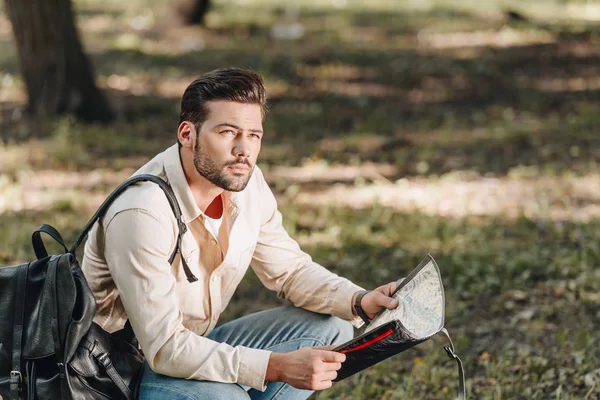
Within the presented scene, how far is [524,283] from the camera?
510cm

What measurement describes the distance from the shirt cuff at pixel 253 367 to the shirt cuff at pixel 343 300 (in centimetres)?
47

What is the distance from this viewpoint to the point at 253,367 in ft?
8.90

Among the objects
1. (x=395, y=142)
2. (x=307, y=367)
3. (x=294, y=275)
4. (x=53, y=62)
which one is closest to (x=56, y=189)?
(x=53, y=62)

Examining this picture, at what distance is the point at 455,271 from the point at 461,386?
2.38 metres

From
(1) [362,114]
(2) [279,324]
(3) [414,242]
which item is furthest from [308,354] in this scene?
(1) [362,114]

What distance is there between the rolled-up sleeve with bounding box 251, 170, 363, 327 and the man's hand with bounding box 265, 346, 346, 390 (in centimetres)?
43

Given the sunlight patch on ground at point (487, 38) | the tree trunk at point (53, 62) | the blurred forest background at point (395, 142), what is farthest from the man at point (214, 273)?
the sunlight patch on ground at point (487, 38)

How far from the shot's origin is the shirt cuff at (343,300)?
3104 millimetres

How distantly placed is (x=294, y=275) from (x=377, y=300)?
0.38 m

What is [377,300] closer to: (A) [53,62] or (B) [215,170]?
(B) [215,170]

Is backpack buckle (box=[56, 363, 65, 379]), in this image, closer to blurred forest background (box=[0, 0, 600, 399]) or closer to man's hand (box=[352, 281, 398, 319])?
man's hand (box=[352, 281, 398, 319])

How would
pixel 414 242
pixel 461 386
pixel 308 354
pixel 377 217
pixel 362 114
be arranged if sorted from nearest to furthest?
pixel 308 354 → pixel 461 386 → pixel 414 242 → pixel 377 217 → pixel 362 114

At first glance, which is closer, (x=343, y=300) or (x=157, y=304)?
(x=157, y=304)

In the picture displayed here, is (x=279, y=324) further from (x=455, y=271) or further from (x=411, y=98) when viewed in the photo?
(x=411, y=98)
